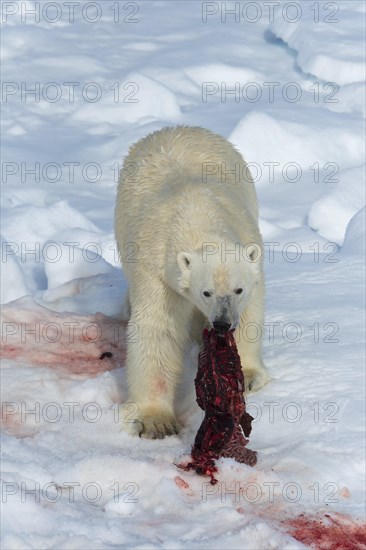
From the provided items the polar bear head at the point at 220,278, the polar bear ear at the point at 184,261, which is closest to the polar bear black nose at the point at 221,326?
the polar bear head at the point at 220,278

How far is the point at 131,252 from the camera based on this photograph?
4203mm

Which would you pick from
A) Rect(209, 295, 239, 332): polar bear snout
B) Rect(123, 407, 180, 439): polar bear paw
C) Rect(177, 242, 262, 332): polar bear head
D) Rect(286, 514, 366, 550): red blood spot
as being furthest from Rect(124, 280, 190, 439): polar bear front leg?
Rect(286, 514, 366, 550): red blood spot

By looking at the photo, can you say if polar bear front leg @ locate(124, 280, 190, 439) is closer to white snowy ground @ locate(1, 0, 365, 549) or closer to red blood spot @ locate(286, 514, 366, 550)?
white snowy ground @ locate(1, 0, 365, 549)

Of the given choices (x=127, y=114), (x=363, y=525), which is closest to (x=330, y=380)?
(x=363, y=525)

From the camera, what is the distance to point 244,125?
806cm

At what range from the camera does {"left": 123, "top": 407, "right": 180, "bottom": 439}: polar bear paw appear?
3904mm

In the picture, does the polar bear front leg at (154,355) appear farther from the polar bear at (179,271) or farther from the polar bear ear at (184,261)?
the polar bear ear at (184,261)

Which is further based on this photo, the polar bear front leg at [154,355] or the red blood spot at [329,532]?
the polar bear front leg at [154,355]

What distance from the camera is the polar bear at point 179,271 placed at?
12.0 ft

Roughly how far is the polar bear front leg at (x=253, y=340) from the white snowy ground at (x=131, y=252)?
0.05m

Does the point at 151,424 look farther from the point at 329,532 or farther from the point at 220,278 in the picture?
the point at 329,532

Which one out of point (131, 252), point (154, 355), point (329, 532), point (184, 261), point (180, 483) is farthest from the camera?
point (131, 252)

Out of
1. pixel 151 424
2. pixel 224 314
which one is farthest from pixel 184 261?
pixel 151 424

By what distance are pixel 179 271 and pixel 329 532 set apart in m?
1.08
